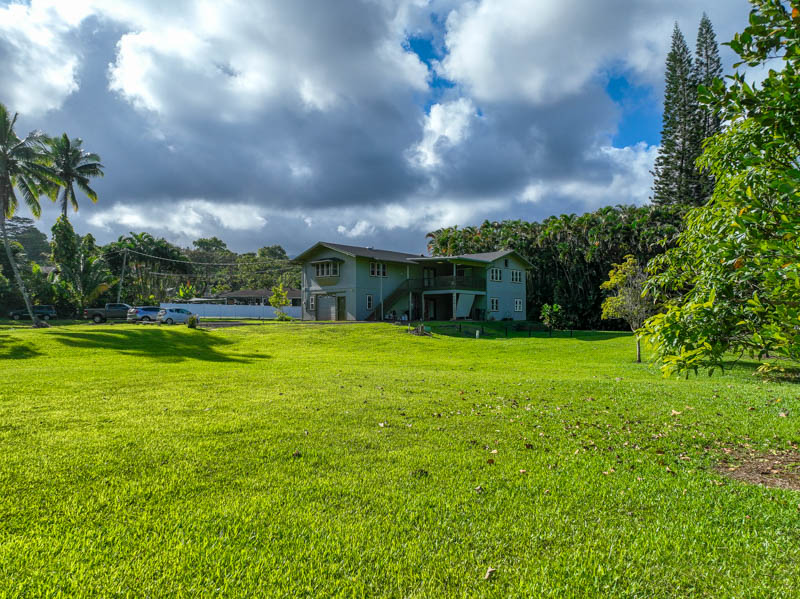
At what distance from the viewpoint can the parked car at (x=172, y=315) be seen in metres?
38.9

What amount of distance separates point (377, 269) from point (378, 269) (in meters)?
0.09

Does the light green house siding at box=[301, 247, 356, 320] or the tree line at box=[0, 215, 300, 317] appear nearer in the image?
the light green house siding at box=[301, 247, 356, 320]

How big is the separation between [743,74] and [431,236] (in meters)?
58.1

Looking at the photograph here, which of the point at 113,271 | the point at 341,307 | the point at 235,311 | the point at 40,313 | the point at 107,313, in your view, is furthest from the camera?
the point at 113,271

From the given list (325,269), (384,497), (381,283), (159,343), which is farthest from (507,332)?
(384,497)

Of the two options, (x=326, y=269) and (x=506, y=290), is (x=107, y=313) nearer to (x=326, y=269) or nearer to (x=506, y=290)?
(x=326, y=269)

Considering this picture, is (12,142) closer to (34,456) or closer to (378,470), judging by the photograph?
(34,456)

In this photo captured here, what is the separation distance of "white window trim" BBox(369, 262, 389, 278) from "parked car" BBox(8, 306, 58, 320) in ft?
101

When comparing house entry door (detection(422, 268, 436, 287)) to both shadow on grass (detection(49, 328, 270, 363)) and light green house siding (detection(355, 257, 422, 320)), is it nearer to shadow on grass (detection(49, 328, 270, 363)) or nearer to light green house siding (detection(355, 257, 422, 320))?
light green house siding (detection(355, 257, 422, 320))

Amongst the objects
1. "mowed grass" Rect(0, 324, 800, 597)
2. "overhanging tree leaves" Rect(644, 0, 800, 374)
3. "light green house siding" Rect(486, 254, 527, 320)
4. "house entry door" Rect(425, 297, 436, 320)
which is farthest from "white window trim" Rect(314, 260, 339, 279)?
"overhanging tree leaves" Rect(644, 0, 800, 374)

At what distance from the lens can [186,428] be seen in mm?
6508

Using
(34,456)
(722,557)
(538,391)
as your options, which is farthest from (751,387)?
(34,456)

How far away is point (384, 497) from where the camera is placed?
4.36 metres

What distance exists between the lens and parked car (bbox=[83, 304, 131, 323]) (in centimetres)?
4200
